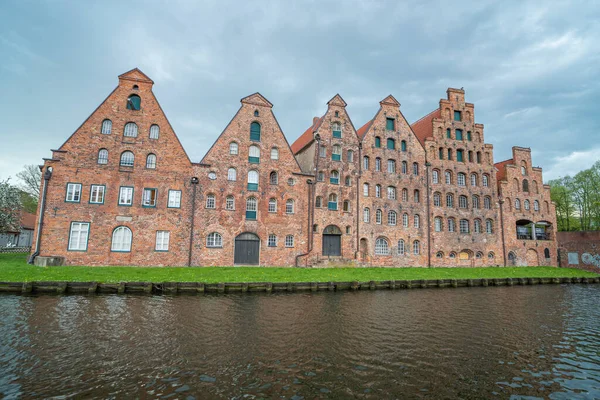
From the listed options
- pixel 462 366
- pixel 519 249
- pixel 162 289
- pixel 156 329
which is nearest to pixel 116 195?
pixel 162 289

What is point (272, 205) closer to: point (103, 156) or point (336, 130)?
point (336, 130)

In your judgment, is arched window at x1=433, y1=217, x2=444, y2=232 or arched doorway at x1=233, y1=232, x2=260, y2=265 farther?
arched window at x1=433, y1=217, x2=444, y2=232

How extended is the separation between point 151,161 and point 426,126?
3076 centimetres

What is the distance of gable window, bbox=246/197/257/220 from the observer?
2894cm

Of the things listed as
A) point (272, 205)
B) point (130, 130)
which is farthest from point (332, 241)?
point (130, 130)

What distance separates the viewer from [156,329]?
10.3m

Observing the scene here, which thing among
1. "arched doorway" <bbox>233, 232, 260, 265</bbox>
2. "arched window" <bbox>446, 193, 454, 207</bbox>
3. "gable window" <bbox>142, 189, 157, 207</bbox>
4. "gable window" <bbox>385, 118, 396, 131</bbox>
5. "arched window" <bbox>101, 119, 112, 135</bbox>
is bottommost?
"arched doorway" <bbox>233, 232, 260, 265</bbox>

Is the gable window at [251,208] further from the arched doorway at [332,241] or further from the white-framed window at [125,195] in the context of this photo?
the white-framed window at [125,195]

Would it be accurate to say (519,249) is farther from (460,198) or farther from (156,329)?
(156,329)

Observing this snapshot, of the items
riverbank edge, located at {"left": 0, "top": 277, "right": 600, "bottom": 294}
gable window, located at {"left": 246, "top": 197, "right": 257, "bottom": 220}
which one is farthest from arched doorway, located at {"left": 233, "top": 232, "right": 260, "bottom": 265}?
riverbank edge, located at {"left": 0, "top": 277, "right": 600, "bottom": 294}

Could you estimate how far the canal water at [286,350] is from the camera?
6.68 metres

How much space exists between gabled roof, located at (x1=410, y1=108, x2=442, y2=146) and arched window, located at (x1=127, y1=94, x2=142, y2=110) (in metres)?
29.1

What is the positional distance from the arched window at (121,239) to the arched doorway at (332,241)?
1672cm

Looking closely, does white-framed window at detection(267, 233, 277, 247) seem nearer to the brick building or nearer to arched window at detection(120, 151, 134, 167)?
the brick building
